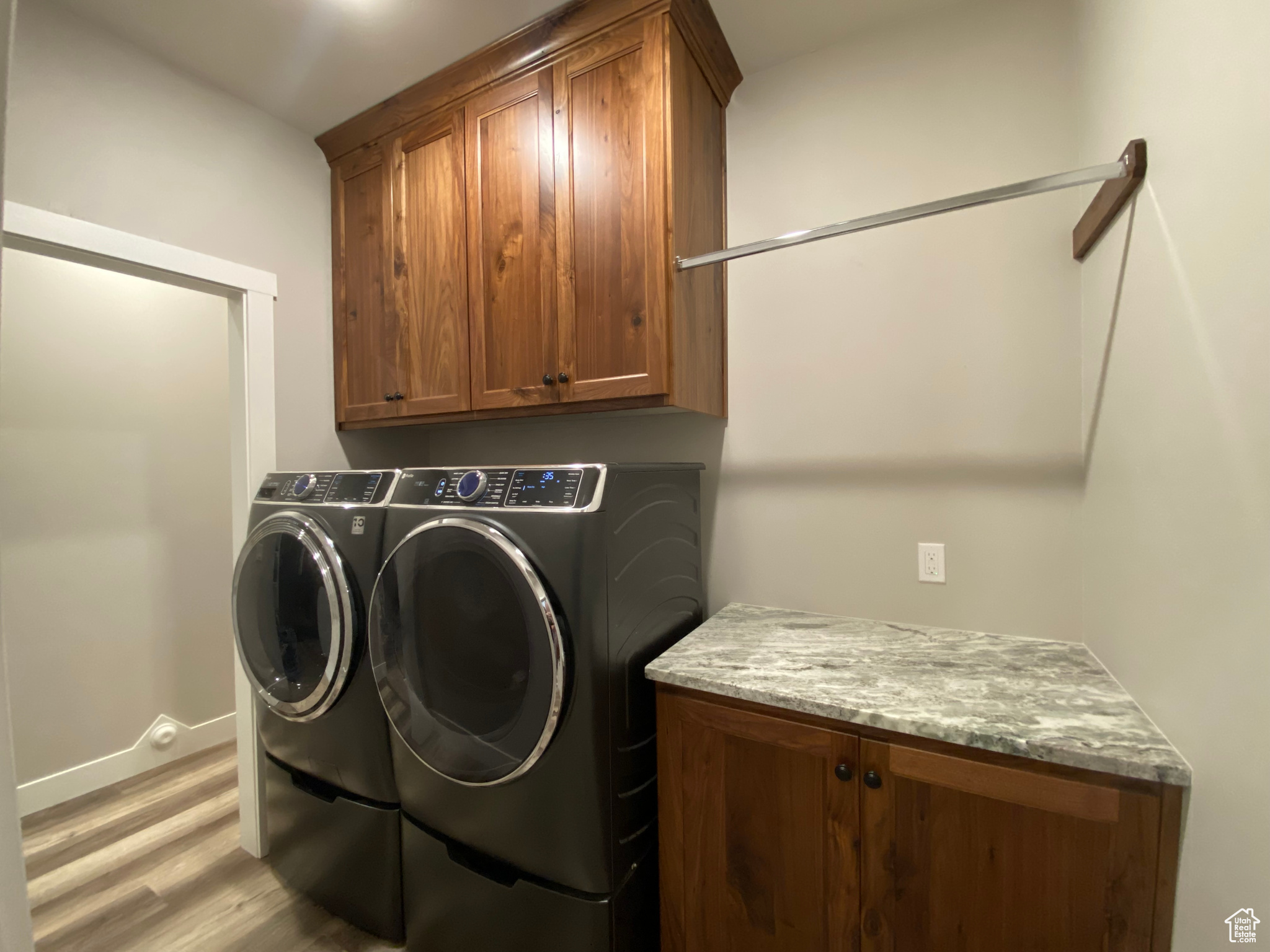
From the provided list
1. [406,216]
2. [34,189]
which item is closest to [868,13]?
[406,216]

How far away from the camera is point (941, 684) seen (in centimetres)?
121

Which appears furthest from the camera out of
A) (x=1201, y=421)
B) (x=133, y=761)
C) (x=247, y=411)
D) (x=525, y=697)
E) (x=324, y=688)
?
(x=133, y=761)

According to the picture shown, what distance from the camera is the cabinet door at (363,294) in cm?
206

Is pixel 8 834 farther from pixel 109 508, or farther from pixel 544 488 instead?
pixel 109 508

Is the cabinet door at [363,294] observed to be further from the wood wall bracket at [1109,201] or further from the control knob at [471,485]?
the wood wall bracket at [1109,201]

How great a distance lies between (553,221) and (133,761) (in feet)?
9.62

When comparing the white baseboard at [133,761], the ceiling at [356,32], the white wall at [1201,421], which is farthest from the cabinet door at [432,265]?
the white baseboard at [133,761]

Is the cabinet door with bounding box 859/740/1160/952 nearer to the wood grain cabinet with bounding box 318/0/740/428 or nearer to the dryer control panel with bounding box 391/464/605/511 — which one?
the dryer control panel with bounding box 391/464/605/511

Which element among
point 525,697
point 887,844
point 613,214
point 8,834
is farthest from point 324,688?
point 613,214

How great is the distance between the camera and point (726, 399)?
1888 millimetres

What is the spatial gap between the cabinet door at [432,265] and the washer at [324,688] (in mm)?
417

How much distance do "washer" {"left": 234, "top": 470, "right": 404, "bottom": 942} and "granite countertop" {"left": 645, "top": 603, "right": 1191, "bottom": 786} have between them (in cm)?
85

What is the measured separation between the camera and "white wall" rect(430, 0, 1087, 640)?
1481 millimetres

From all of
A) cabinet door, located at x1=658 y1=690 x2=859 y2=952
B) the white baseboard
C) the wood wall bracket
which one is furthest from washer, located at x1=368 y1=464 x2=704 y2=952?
the white baseboard
